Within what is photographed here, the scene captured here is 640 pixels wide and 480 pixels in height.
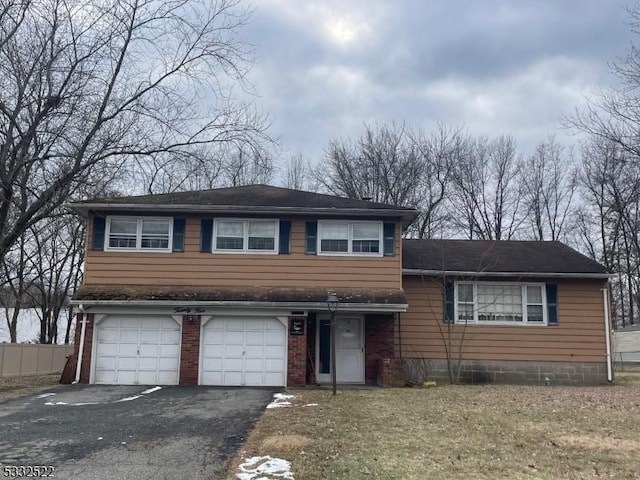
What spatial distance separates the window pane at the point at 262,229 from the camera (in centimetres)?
1581

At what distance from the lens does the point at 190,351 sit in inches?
587

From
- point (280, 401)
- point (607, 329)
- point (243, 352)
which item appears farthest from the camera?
point (607, 329)

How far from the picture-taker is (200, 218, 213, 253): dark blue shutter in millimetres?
15672

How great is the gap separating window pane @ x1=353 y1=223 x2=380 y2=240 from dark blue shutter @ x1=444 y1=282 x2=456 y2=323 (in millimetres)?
2817

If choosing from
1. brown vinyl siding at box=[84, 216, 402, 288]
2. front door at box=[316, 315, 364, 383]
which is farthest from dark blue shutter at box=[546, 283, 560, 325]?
front door at box=[316, 315, 364, 383]

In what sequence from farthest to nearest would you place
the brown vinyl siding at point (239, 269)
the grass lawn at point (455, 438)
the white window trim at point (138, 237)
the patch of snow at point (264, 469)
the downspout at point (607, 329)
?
1. the downspout at point (607, 329)
2. the white window trim at point (138, 237)
3. the brown vinyl siding at point (239, 269)
4. the grass lawn at point (455, 438)
5. the patch of snow at point (264, 469)

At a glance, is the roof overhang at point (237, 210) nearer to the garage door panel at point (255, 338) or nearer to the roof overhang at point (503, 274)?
the roof overhang at point (503, 274)

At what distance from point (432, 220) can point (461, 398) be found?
21.6 metres

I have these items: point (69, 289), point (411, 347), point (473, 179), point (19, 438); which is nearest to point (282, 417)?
point (19, 438)

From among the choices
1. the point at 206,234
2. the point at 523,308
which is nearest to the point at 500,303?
the point at 523,308

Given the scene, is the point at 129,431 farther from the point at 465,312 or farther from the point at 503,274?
the point at 503,274

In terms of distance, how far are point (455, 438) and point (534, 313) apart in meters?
9.99

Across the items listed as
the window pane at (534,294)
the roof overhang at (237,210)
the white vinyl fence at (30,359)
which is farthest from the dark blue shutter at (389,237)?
the white vinyl fence at (30,359)

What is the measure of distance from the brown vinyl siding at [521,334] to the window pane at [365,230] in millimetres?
2189
